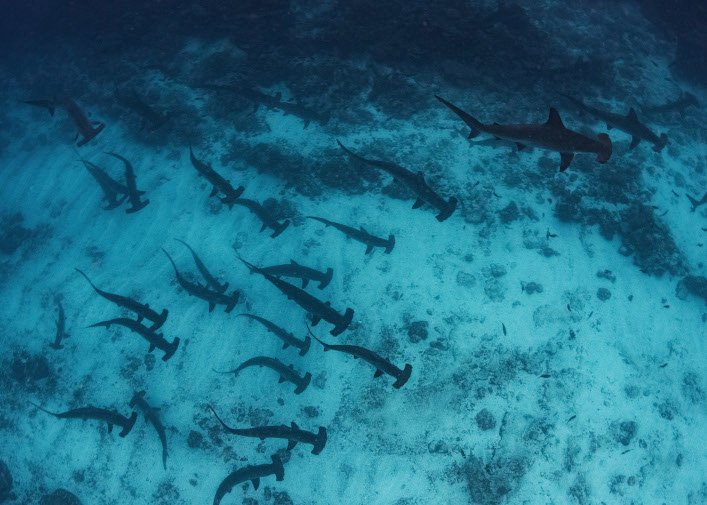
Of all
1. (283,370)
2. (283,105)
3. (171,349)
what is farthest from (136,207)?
(283,370)

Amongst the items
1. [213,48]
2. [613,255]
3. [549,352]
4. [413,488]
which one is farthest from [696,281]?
[213,48]

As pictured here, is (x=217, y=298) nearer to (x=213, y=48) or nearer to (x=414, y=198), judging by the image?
(x=414, y=198)

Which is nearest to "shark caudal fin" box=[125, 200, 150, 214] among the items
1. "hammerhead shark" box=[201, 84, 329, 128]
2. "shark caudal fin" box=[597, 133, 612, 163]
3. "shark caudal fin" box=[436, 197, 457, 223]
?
"hammerhead shark" box=[201, 84, 329, 128]

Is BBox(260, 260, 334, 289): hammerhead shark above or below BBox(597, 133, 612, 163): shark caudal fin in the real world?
below

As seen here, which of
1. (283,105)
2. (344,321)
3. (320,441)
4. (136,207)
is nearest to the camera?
(320,441)

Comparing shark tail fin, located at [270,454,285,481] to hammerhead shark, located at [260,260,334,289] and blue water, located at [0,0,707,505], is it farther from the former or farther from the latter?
hammerhead shark, located at [260,260,334,289]

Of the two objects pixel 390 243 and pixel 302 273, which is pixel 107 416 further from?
pixel 390 243
